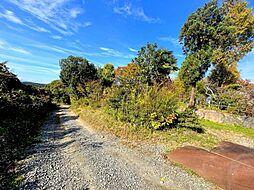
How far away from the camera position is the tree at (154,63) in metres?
12.4

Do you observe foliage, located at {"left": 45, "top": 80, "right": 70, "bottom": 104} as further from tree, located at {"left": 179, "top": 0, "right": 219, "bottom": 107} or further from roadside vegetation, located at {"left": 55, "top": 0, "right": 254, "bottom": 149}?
tree, located at {"left": 179, "top": 0, "right": 219, "bottom": 107}

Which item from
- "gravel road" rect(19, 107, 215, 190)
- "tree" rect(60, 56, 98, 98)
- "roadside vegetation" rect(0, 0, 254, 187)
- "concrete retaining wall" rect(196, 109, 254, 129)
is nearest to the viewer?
"gravel road" rect(19, 107, 215, 190)

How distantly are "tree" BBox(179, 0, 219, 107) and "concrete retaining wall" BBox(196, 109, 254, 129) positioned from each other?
2.36 meters

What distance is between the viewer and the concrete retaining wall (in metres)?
8.35

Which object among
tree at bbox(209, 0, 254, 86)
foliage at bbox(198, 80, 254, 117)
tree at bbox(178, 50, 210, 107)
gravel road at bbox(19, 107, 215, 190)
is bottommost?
gravel road at bbox(19, 107, 215, 190)

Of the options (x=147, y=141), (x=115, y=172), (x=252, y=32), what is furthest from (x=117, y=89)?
(x=252, y=32)

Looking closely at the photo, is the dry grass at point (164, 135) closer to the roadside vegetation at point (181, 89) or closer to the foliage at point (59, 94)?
the roadside vegetation at point (181, 89)

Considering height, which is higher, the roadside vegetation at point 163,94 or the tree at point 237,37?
the tree at point 237,37

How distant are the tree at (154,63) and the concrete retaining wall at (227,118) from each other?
4.81m

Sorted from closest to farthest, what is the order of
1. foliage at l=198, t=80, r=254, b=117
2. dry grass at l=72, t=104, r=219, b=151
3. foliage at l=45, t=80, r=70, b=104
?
1. dry grass at l=72, t=104, r=219, b=151
2. foliage at l=198, t=80, r=254, b=117
3. foliage at l=45, t=80, r=70, b=104

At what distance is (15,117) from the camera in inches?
210

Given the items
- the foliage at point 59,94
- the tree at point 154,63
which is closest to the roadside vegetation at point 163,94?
the tree at point 154,63

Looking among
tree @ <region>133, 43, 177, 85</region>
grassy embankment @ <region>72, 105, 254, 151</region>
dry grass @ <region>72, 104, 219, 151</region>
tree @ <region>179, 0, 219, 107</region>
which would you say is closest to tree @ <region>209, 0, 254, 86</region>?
tree @ <region>179, 0, 219, 107</region>

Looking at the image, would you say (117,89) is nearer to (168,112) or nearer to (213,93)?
(168,112)
